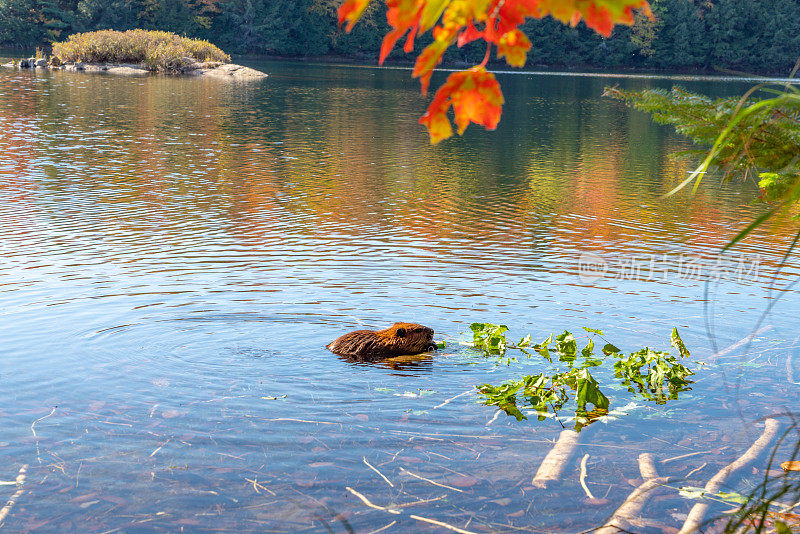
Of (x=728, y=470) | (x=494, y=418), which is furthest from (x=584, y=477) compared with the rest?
(x=494, y=418)

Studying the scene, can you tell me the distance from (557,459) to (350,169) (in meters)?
18.4

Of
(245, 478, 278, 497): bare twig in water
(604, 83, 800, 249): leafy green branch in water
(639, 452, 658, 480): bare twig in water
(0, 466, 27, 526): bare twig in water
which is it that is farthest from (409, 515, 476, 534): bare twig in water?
(604, 83, 800, 249): leafy green branch in water

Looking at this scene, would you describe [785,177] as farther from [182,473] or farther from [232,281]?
[232,281]

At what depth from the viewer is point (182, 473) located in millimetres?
6090

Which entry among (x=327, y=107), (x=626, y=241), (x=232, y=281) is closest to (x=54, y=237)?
(x=232, y=281)

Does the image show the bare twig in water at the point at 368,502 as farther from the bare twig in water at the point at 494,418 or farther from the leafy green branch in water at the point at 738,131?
the leafy green branch in water at the point at 738,131

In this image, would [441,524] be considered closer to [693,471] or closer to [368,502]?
[368,502]

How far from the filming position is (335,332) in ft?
31.4

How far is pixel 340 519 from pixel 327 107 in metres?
41.3

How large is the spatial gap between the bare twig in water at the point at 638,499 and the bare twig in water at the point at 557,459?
0.56 m

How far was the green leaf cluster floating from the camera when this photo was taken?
7457 millimetres

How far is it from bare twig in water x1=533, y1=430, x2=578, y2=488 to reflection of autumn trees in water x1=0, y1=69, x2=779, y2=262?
321 inches

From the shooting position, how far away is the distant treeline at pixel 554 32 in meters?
98.9

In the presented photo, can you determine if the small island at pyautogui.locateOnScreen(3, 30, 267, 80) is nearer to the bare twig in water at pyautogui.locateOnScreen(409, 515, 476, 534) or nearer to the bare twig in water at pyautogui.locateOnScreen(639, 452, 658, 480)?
the bare twig in water at pyautogui.locateOnScreen(639, 452, 658, 480)
